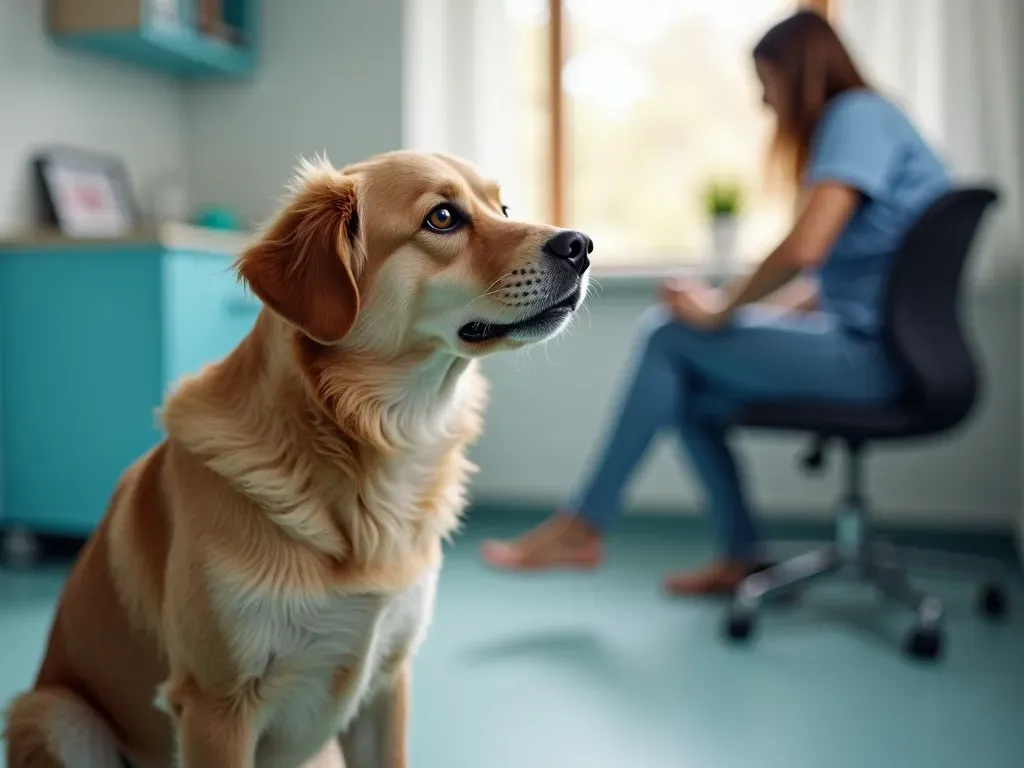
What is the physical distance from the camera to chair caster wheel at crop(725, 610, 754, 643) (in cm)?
213

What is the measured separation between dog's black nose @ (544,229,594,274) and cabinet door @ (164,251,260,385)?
1.65m

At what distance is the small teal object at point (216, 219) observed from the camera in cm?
346

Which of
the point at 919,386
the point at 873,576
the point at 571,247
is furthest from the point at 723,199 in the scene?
the point at 571,247

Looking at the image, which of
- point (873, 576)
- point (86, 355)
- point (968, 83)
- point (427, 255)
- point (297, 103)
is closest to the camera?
point (427, 255)

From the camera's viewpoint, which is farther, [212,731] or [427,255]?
[427,255]

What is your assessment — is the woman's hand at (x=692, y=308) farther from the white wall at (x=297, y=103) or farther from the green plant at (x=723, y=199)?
the white wall at (x=297, y=103)

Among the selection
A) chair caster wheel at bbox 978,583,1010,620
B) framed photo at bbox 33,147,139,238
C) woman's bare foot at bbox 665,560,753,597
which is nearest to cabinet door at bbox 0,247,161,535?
framed photo at bbox 33,147,139,238

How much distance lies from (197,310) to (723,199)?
1.74 meters

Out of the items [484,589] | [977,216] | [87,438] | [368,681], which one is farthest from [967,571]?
[87,438]

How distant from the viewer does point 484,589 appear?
2551mm

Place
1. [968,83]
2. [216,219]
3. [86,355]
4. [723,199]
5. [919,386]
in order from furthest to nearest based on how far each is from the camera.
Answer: [216,219]
[723,199]
[968,83]
[86,355]
[919,386]

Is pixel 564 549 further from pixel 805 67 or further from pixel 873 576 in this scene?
pixel 805 67

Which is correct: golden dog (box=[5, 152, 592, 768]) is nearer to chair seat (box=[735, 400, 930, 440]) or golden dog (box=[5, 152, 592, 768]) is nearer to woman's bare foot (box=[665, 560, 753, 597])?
chair seat (box=[735, 400, 930, 440])

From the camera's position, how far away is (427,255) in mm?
1110
